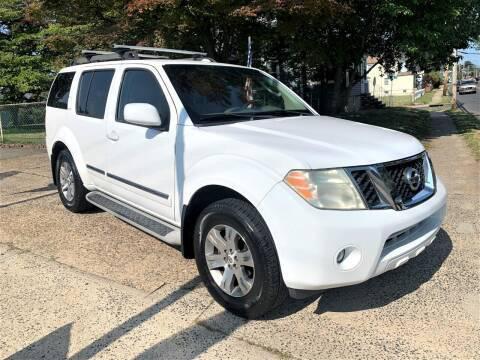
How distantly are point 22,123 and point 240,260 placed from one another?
495 inches

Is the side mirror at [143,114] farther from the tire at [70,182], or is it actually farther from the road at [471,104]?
the road at [471,104]

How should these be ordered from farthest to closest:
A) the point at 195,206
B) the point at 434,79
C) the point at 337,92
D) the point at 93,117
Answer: the point at 434,79 < the point at 337,92 < the point at 93,117 < the point at 195,206

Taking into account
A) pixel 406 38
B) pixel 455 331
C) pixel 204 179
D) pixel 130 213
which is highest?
pixel 406 38

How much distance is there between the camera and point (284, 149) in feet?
10.6

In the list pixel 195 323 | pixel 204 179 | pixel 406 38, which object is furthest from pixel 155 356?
pixel 406 38

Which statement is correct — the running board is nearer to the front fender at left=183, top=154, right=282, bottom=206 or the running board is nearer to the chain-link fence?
the front fender at left=183, top=154, right=282, bottom=206

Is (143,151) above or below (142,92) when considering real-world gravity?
below

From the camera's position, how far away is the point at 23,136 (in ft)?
45.8

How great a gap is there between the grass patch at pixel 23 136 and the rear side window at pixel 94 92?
29.2 feet

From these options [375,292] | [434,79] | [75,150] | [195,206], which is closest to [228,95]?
[195,206]

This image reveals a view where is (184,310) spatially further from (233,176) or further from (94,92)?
(94,92)

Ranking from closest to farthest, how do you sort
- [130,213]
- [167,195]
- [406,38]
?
[167,195]
[130,213]
[406,38]

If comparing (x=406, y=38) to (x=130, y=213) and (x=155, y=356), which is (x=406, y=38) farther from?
(x=155, y=356)

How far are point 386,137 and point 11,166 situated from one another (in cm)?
878
